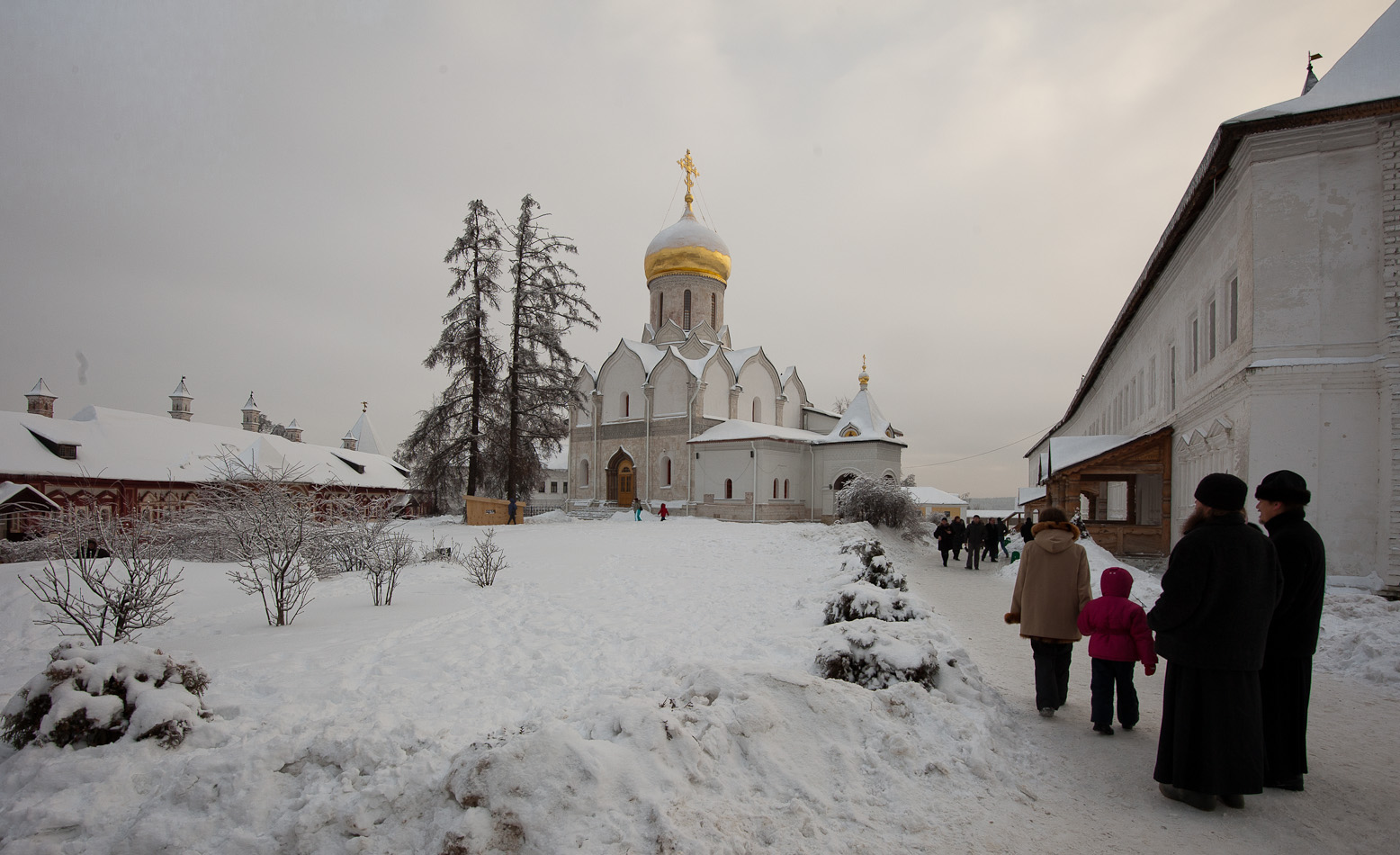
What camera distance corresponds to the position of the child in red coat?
4.29 metres

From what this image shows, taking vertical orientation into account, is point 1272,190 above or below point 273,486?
above

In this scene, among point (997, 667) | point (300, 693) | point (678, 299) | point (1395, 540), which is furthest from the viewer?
point (678, 299)

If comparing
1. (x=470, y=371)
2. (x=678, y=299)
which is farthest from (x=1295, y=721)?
(x=678, y=299)

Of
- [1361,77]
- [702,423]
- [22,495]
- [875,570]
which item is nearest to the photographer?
[875,570]

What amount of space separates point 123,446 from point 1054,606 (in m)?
33.2

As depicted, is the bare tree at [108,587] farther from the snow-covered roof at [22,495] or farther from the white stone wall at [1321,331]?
the snow-covered roof at [22,495]

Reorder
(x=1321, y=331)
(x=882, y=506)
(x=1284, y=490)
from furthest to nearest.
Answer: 1. (x=882, y=506)
2. (x=1321, y=331)
3. (x=1284, y=490)

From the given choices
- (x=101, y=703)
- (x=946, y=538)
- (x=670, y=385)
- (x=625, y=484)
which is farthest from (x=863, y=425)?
(x=101, y=703)

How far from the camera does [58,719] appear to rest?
3188 millimetres

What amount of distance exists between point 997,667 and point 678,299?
3060 centimetres

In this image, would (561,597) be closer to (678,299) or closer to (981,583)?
(981,583)

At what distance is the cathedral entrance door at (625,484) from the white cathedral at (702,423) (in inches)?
2.5

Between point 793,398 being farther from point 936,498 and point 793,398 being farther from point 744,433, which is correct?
point 936,498

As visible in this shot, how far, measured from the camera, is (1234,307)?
40.0 ft
